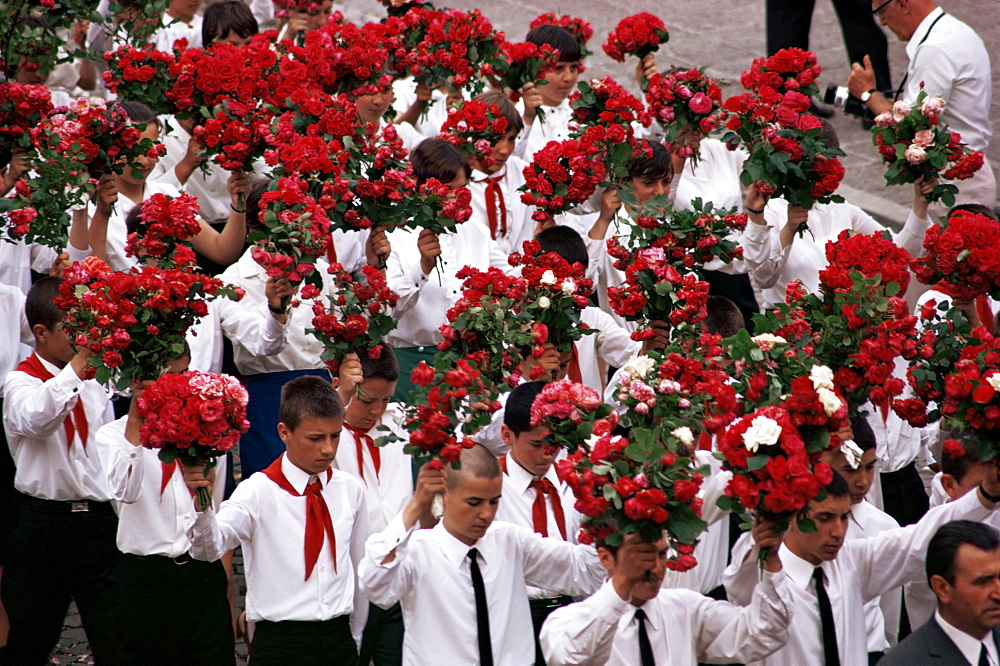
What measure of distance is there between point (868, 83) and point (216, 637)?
5.28 metres

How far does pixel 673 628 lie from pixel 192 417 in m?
2.06

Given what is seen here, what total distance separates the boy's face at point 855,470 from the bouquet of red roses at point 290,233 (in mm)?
2586

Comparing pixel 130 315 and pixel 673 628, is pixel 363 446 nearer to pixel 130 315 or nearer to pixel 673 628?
pixel 130 315

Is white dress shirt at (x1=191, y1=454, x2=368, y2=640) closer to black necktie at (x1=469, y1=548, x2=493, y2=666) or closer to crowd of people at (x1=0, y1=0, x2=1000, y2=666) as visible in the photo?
crowd of people at (x1=0, y1=0, x2=1000, y2=666)

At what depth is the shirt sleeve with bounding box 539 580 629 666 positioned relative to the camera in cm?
435

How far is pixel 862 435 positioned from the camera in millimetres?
5703

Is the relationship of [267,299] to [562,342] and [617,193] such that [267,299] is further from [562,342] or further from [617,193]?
[617,193]

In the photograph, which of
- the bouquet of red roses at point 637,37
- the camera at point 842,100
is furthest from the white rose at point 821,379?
the camera at point 842,100

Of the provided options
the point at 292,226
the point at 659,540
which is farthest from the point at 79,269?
the point at 659,540

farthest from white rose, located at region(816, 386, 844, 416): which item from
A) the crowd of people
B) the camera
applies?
the camera

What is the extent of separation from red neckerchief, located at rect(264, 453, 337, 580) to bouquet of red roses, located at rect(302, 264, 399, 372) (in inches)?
24.0

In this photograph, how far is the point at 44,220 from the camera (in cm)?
625

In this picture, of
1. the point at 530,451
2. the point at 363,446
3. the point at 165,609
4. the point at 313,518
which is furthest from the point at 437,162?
the point at 165,609

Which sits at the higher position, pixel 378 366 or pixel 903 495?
pixel 378 366
